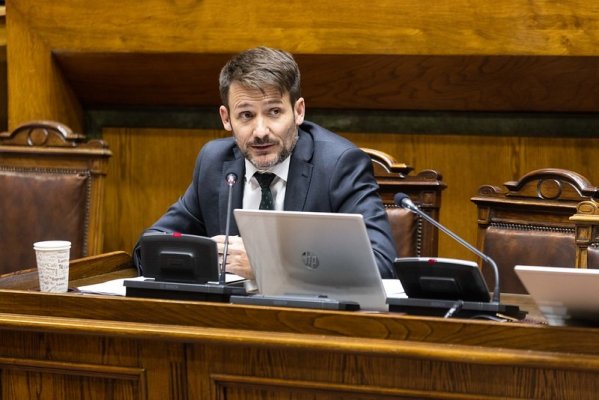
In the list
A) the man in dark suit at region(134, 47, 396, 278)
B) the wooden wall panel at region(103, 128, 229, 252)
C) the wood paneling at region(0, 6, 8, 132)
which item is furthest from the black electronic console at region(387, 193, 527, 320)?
the wood paneling at region(0, 6, 8, 132)

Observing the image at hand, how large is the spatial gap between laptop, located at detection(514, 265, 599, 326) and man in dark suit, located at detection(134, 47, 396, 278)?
70cm

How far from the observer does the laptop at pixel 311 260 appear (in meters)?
1.68

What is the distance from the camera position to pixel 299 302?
1.68m

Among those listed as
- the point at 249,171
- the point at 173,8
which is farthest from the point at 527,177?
the point at 173,8

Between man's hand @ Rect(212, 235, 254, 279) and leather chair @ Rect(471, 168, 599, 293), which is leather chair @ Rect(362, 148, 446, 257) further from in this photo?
man's hand @ Rect(212, 235, 254, 279)

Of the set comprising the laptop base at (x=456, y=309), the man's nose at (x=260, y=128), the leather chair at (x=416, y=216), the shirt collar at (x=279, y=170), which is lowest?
the laptop base at (x=456, y=309)

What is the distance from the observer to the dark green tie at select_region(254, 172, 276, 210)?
2.38m

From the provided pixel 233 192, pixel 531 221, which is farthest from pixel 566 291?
pixel 233 192

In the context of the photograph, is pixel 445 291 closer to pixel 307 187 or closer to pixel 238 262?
pixel 238 262

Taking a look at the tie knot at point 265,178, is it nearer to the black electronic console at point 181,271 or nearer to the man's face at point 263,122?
the man's face at point 263,122

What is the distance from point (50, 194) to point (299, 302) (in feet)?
4.92

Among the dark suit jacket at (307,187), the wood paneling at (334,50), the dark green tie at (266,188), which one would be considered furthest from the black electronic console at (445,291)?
the wood paneling at (334,50)

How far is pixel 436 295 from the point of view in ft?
5.54

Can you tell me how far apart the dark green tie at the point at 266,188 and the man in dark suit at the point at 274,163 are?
0.01 metres
